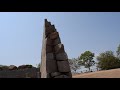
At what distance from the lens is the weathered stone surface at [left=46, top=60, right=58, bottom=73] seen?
9383 millimetres

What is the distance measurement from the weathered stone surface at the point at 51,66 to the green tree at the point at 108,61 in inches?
1357

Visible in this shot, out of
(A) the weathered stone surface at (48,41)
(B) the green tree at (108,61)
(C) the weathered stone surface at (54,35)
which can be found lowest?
(A) the weathered stone surface at (48,41)

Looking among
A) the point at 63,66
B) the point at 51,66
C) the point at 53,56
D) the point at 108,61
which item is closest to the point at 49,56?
the point at 53,56

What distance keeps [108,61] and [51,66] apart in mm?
36158

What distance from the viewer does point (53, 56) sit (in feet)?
32.0

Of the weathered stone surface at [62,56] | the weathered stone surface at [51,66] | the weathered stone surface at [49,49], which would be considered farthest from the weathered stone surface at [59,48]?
the weathered stone surface at [51,66]

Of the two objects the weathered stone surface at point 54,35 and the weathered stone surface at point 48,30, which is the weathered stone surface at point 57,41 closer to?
the weathered stone surface at point 54,35

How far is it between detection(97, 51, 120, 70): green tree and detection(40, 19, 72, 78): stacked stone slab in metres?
34.3

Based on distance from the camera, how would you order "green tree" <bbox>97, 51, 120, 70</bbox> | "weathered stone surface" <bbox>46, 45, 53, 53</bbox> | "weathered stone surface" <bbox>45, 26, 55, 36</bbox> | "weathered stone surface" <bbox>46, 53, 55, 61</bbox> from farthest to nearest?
"green tree" <bbox>97, 51, 120, 70</bbox>
"weathered stone surface" <bbox>45, 26, 55, 36</bbox>
"weathered stone surface" <bbox>46, 45, 53, 53</bbox>
"weathered stone surface" <bbox>46, 53, 55, 61</bbox>

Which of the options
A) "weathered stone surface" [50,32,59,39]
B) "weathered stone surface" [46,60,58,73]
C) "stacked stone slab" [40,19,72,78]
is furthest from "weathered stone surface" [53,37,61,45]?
"weathered stone surface" [46,60,58,73]

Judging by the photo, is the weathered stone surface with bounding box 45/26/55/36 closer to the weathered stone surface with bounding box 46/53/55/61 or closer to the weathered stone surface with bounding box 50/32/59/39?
the weathered stone surface with bounding box 50/32/59/39

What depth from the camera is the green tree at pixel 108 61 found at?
42875mm

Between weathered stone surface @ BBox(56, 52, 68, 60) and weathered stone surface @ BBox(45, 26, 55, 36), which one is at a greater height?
weathered stone surface @ BBox(45, 26, 55, 36)
